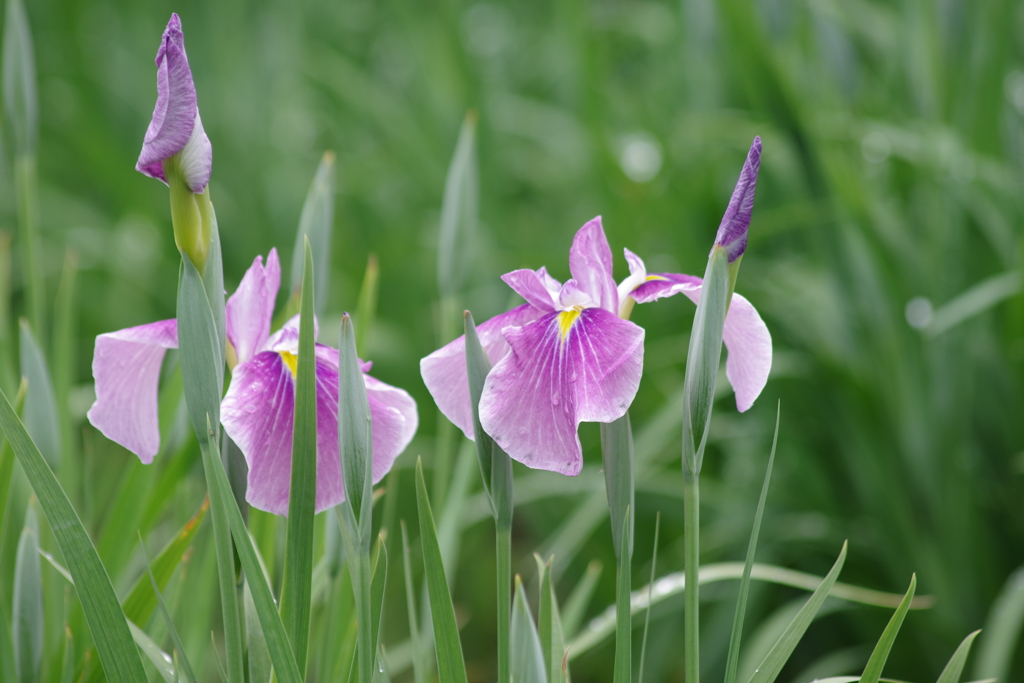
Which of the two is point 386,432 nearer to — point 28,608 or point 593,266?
point 593,266

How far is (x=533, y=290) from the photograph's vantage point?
0.44m

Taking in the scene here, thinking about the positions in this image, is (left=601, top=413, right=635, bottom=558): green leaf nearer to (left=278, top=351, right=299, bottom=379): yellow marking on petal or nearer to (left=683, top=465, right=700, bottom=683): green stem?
(left=683, top=465, right=700, bottom=683): green stem

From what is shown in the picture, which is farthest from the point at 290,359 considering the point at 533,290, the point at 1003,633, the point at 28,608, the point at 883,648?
the point at 1003,633

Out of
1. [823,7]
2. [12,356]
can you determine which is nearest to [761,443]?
[823,7]

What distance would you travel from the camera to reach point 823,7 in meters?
1.15

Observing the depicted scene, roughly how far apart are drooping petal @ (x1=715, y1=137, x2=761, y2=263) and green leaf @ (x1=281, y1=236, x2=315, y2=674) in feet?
0.63

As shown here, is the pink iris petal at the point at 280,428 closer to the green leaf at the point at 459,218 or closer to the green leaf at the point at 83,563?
the green leaf at the point at 83,563

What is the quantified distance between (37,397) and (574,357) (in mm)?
439

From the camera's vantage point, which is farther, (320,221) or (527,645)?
(320,221)

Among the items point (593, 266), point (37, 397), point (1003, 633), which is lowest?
point (1003, 633)

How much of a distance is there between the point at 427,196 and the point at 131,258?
728mm

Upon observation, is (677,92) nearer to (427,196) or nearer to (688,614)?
(427,196)

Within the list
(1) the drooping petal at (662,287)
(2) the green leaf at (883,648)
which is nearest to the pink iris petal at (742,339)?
(1) the drooping petal at (662,287)

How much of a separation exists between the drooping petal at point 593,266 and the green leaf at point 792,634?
0.59ft
